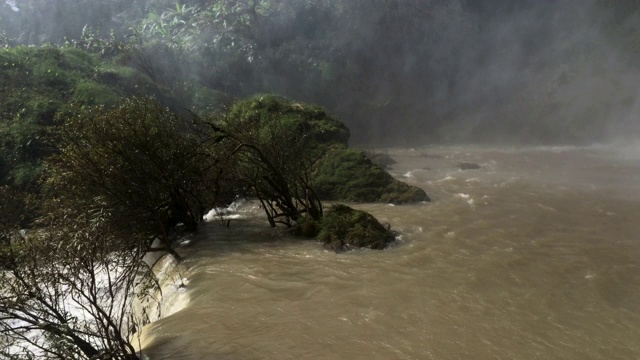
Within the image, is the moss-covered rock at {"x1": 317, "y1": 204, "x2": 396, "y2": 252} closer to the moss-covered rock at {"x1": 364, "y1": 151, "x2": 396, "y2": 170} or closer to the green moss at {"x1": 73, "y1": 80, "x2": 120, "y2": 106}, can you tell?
the moss-covered rock at {"x1": 364, "y1": 151, "x2": 396, "y2": 170}

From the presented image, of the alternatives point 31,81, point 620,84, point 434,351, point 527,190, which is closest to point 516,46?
point 620,84

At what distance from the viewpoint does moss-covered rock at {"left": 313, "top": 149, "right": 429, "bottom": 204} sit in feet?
42.0

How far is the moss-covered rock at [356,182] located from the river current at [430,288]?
0.52 m

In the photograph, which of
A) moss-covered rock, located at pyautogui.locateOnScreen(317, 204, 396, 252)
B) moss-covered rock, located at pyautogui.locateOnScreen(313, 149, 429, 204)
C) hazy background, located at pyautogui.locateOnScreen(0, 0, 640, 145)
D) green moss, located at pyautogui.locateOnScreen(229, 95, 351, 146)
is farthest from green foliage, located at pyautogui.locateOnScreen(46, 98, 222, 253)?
hazy background, located at pyautogui.locateOnScreen(0, 0, 640, 145)

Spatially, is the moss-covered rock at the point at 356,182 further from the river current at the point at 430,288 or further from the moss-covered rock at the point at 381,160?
the moss-covered rock at the point at 381,160

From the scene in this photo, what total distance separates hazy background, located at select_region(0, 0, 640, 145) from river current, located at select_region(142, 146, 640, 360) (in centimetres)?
1502

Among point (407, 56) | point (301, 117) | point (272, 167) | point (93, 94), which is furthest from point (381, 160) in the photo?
point (407, 56)

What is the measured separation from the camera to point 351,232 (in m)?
9.27

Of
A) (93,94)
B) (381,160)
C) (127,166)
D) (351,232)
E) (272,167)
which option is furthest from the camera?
(381,160)

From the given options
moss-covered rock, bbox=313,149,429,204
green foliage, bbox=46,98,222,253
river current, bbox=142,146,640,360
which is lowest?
river current, bbox=142,146,640,360

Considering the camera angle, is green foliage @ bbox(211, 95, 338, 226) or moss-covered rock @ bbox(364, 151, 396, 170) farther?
moss-covered rock @ bbox(364, 151, 396, 170)

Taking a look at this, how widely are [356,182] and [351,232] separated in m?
4.18

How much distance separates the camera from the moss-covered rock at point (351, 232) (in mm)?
9086

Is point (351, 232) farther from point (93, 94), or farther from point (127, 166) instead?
point (93, 94)
